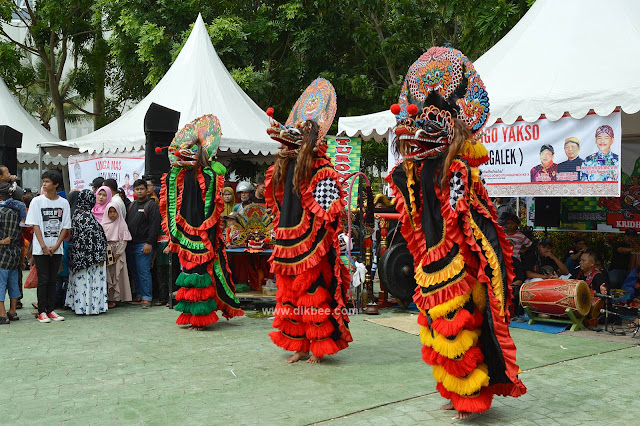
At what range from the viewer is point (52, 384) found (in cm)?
535

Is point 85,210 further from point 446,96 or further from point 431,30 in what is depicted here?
point 431,30

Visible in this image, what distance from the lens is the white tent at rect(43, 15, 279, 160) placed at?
12492 mm

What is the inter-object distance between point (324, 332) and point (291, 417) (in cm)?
154

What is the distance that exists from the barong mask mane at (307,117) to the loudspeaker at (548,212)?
219 inches

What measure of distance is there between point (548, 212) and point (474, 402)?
278 inches

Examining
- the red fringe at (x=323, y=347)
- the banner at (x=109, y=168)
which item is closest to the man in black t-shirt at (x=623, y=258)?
the red fringe at (x=323, y=347)

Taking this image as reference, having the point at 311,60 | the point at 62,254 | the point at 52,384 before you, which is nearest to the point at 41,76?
the point at 311,60

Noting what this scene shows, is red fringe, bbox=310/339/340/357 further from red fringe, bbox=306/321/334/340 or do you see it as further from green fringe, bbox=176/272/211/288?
green fringe, bbox=176/272/211/288

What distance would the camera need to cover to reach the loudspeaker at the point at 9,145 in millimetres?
11835

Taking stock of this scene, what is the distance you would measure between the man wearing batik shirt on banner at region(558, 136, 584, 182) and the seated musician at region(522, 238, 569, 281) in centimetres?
139

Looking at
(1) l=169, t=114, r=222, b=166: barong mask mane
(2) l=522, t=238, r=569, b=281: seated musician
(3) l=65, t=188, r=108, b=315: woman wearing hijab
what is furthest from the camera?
(3) l=65, t=188, r=108, b=315: woman wearing hijab

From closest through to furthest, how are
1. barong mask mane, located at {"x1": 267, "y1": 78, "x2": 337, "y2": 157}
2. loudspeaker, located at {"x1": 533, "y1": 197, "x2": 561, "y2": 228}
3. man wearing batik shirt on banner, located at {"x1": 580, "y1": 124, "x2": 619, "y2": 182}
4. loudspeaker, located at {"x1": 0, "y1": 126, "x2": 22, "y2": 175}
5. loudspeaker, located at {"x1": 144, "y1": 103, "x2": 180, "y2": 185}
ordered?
barong mask mane, located at {"x1": 267, "y1": 78, "x2": 337, "y2": 157}
man wearing batik shirt on banner, located at {"x1": 580, "y1": 124, "x2": 619, "y2": 182}
loudspeaker, located at {"x1": 144, "y1": 103, "x2": 180, "y2": 185}
loudspeaker, located at {"x1": 533, "y1": 197, "x2": 561, "y2": 228}
loudspeaker, located at {"x1": 0, "y1": 126, "x2": 22, "y2": 175}

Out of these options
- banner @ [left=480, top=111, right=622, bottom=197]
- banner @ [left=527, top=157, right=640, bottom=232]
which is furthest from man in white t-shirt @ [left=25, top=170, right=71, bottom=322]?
banner @ [left=527, top=157, right=640, bottom=232]

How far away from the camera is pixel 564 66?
8.16 m
